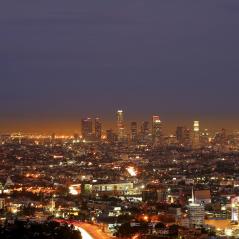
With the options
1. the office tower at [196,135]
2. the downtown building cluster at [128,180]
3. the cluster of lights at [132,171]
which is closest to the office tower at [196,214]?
the downtown building cluster at [128,180]

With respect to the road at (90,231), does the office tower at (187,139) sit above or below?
above

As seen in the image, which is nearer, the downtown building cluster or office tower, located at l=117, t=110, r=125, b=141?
the downtown building cluster

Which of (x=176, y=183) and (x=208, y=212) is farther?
(x=176, y=183)

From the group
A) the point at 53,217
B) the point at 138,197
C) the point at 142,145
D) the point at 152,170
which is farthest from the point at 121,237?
the point at 142,145

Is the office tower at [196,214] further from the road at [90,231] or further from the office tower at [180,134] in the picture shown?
the office tower at [180,134]

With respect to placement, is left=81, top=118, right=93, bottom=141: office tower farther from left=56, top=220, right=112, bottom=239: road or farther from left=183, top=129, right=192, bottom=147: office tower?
left=56, top=220, right=112, bottom=239: road

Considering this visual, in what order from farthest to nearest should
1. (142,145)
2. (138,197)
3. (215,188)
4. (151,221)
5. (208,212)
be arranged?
(142,145), (215,188), (138,197), (208,212), (151,221)

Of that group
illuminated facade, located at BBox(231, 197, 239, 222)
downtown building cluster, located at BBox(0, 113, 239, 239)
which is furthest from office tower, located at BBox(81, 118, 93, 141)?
illuminated facade, located at BBox(231, 197, 239, 222)

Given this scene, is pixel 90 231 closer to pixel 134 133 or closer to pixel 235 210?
pixel 235 210

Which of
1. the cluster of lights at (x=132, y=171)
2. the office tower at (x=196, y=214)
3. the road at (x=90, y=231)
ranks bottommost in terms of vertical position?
the road at (x=90, y=231)

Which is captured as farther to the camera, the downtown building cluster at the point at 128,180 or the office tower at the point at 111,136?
the office tower at the point at 111,136

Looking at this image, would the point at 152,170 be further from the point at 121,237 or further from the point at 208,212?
the point at 121,237
